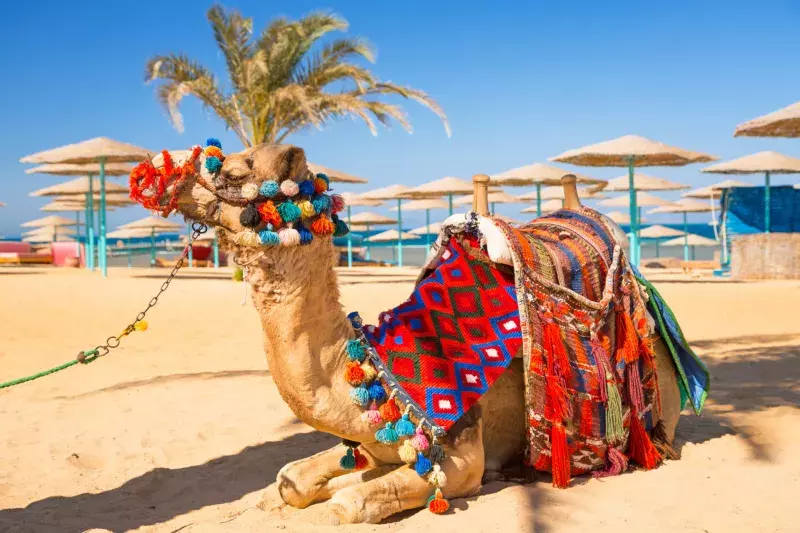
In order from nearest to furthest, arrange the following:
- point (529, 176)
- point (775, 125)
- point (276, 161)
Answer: point (276, 161) → point (775, 125) → point (529, 176)

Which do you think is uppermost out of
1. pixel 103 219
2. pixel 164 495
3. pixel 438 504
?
pixel 103 219

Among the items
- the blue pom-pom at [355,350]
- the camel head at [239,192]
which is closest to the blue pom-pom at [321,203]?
the camel head at [239,192]

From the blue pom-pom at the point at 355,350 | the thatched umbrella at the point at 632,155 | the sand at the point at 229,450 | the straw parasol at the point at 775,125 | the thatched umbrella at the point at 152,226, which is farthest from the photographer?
the thatched umbrella at the point at 152,226

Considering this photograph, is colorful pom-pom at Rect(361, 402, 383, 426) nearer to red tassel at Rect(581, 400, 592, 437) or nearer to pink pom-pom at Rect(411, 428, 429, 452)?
pink pom-pom at Rect(411, 428, 429, 452)

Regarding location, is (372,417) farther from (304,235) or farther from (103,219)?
(103,219)

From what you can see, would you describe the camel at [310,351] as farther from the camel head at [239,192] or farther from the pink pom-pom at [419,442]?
the pink pom-pom at [419,442]

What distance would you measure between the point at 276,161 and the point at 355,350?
86cm

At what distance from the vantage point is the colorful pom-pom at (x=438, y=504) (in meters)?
3.29

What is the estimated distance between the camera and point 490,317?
367cm

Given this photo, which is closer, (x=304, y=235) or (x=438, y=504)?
(x=304, y=235)

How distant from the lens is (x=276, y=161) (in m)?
3.03

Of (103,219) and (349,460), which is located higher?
(103,219)

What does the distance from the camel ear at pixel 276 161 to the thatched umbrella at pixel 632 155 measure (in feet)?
50.9

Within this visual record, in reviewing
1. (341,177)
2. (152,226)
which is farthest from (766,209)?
(152,226)
